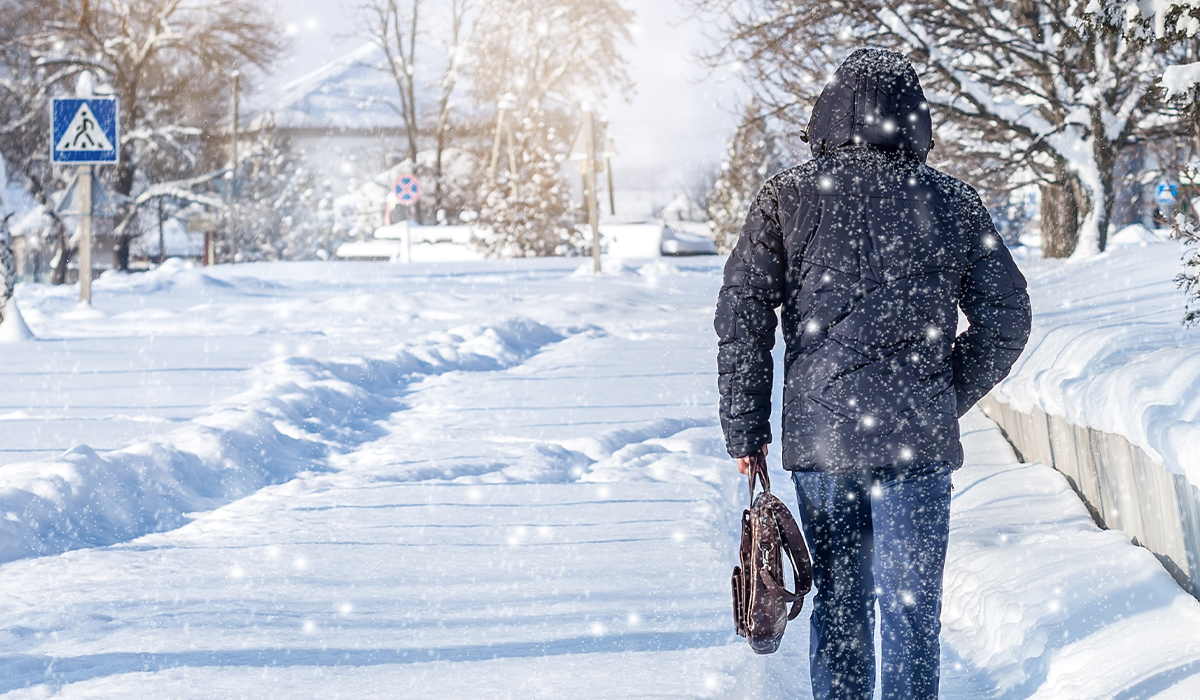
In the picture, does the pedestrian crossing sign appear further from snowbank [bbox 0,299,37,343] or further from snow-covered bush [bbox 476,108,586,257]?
snow-covered bush [bbox 476,108,586,257]

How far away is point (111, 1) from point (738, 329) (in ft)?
99.5

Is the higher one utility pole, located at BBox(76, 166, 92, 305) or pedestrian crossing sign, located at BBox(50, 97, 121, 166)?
pedestrian crossing sign, located at BBox(50, 97, 121, 166)

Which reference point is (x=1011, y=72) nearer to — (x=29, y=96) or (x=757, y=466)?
(x=757, y=466)

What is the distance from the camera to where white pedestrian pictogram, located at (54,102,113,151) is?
13094 mm

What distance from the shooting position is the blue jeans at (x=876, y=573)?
2570 millimetres

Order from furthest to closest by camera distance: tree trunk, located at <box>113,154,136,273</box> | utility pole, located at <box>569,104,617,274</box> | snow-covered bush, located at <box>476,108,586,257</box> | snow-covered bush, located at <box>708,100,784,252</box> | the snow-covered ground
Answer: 1. snow-covered bush, located at <box>708,100,784,252</box>
2. snow-covered bush, located at <box>476,108,586,257</box>
3. tree trunk, located at <box>113,154,136,273</box>
4. utility pole, located at <box>569,104,617,274</box>
5. the snow-covered ground

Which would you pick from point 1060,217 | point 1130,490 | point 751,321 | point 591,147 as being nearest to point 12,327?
point 591,147

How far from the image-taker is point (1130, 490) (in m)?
4.14

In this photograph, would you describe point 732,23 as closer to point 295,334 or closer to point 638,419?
point 295,334

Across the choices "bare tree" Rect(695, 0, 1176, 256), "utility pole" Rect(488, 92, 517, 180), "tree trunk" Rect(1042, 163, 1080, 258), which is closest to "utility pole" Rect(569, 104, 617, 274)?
"bare tree" Rect(695, 0, 1176, 256)

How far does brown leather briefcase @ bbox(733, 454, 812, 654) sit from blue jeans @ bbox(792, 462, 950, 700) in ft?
0.15

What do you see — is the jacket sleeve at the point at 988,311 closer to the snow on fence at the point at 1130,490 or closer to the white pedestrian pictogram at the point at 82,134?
the snow on fence at the point at 1130,490

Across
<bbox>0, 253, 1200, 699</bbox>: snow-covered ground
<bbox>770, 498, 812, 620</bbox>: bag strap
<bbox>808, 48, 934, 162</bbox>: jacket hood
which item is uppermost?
<bbox>808, 48, 934, 162</bbox>: jacket hood

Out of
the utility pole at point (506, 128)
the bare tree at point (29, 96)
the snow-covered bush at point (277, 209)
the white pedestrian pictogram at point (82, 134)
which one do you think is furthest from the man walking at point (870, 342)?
the snow-covered bush at point (277, 209)
